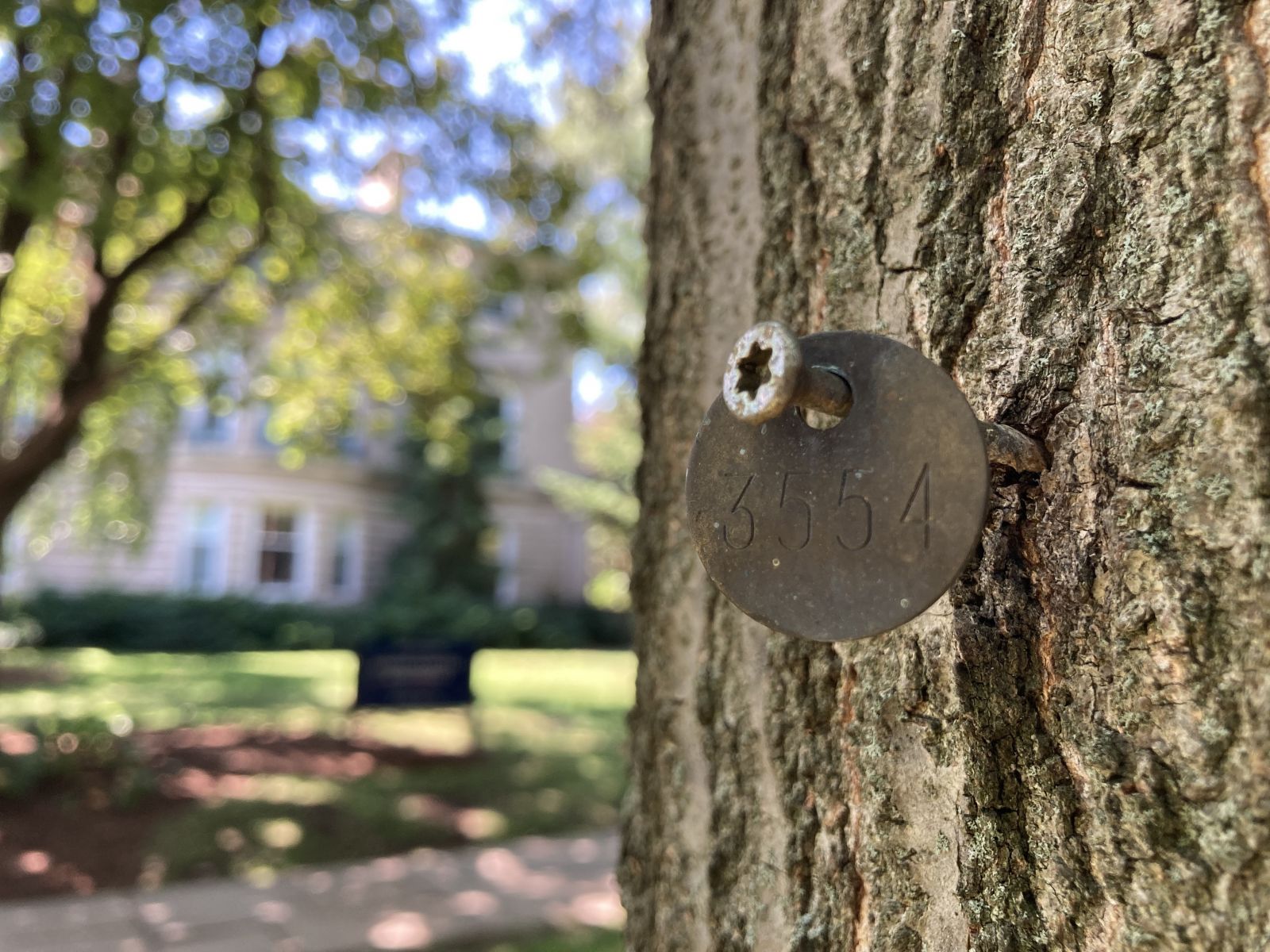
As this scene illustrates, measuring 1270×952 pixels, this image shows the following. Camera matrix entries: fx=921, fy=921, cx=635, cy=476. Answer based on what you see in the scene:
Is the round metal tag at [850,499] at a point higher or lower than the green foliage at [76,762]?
higher

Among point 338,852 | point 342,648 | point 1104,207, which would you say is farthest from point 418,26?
point 342,648

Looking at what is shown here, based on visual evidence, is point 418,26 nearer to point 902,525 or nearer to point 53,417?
point 53,417

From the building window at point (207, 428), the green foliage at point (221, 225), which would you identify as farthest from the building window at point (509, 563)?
the green foliage at point (221, 225)

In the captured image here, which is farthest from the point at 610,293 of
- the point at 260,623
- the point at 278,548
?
the point at 278,548

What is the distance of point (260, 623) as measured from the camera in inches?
746

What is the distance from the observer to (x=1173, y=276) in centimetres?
89

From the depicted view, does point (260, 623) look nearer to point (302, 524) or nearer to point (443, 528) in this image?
point (302, 524)

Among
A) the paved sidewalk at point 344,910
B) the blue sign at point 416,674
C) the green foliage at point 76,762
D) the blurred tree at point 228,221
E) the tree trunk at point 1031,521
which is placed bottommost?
the paved sidewalk at point 344,910

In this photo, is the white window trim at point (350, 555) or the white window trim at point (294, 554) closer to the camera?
the white window trim at point (294, 554)

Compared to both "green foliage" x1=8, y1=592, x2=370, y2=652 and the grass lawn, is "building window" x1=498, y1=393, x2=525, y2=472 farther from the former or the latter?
the grass lawn

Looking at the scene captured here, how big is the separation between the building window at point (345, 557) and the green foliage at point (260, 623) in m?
2.45

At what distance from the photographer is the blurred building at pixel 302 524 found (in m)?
21.2

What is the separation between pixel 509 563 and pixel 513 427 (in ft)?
12.3

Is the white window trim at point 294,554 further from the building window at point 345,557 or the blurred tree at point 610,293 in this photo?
the blurred tree at point 610,293
